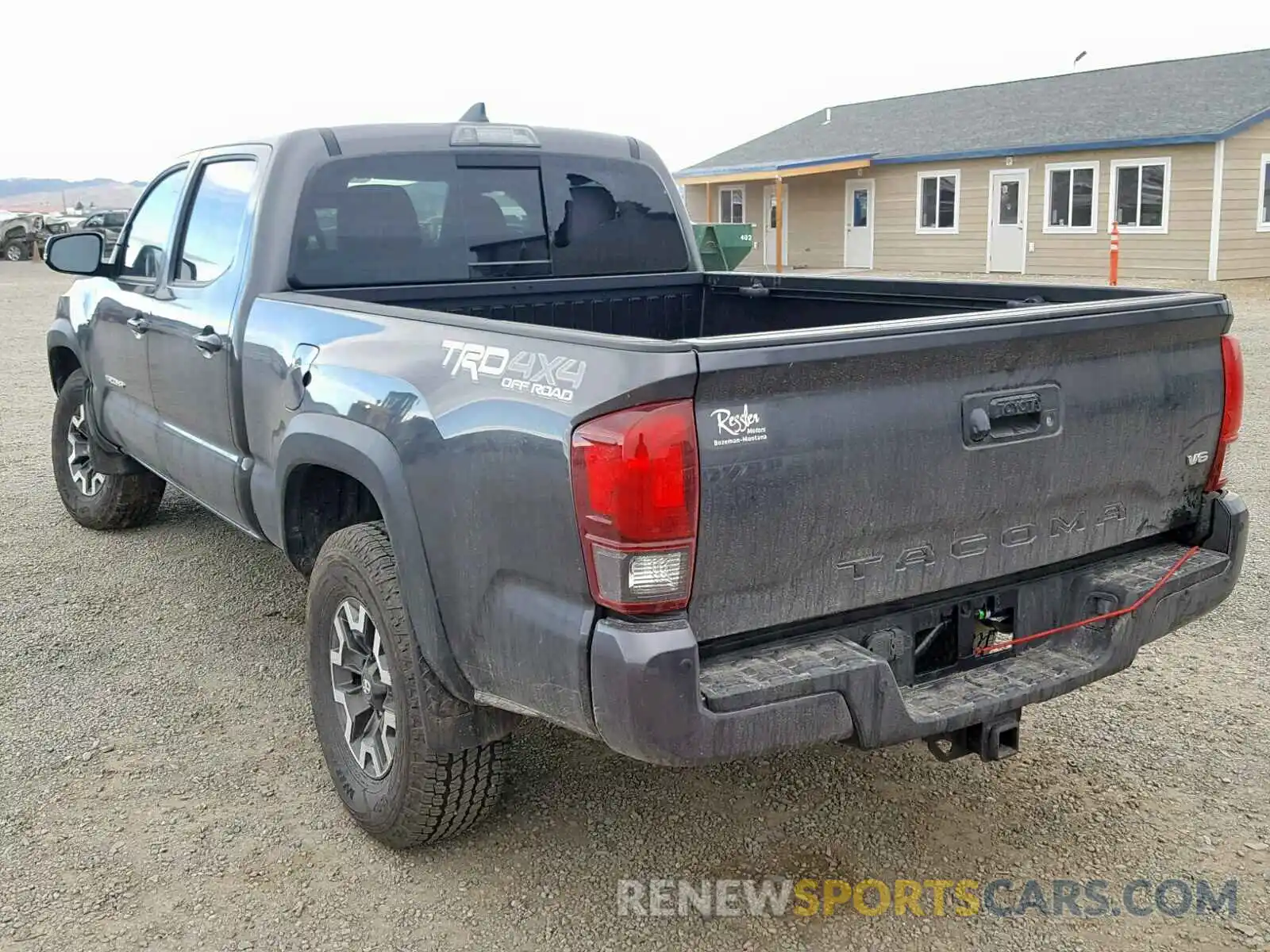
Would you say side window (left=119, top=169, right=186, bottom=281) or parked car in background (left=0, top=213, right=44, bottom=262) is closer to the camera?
side window (left=119, top=169, right=186, bottom=281)

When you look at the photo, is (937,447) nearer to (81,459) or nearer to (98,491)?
(98,491)

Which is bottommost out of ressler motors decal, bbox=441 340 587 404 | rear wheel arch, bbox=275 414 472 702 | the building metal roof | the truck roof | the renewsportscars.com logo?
the renewsportscars.com logo

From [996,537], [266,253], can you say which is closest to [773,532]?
[996,537]

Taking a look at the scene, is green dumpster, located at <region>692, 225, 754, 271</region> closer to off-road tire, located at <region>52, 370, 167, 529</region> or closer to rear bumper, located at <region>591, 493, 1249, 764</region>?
off-road tire, located at <region>52, 370, 167, 529</region>

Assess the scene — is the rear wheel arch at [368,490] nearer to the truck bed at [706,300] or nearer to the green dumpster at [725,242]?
the truck bed at [706,300]

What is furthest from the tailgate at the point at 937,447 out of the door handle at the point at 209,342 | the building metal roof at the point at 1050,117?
the building metal roof at the point at 1050,117

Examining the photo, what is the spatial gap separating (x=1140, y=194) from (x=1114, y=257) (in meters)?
3.68

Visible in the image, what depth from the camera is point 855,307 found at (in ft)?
14.8

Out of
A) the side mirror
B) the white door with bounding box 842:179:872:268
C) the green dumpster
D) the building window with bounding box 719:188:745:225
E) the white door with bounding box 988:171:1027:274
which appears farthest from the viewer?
the building window with bounding box 719:188:745:225

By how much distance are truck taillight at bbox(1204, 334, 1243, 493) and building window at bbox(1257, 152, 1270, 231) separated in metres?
21.8

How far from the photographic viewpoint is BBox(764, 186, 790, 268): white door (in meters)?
30.4

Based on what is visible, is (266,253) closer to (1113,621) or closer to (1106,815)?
(1113,621)

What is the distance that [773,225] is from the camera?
30625mm

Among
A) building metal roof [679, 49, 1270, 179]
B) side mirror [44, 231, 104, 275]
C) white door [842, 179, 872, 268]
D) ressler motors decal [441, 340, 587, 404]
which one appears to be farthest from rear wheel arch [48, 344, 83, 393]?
white door [842, 179, 872, 268]
